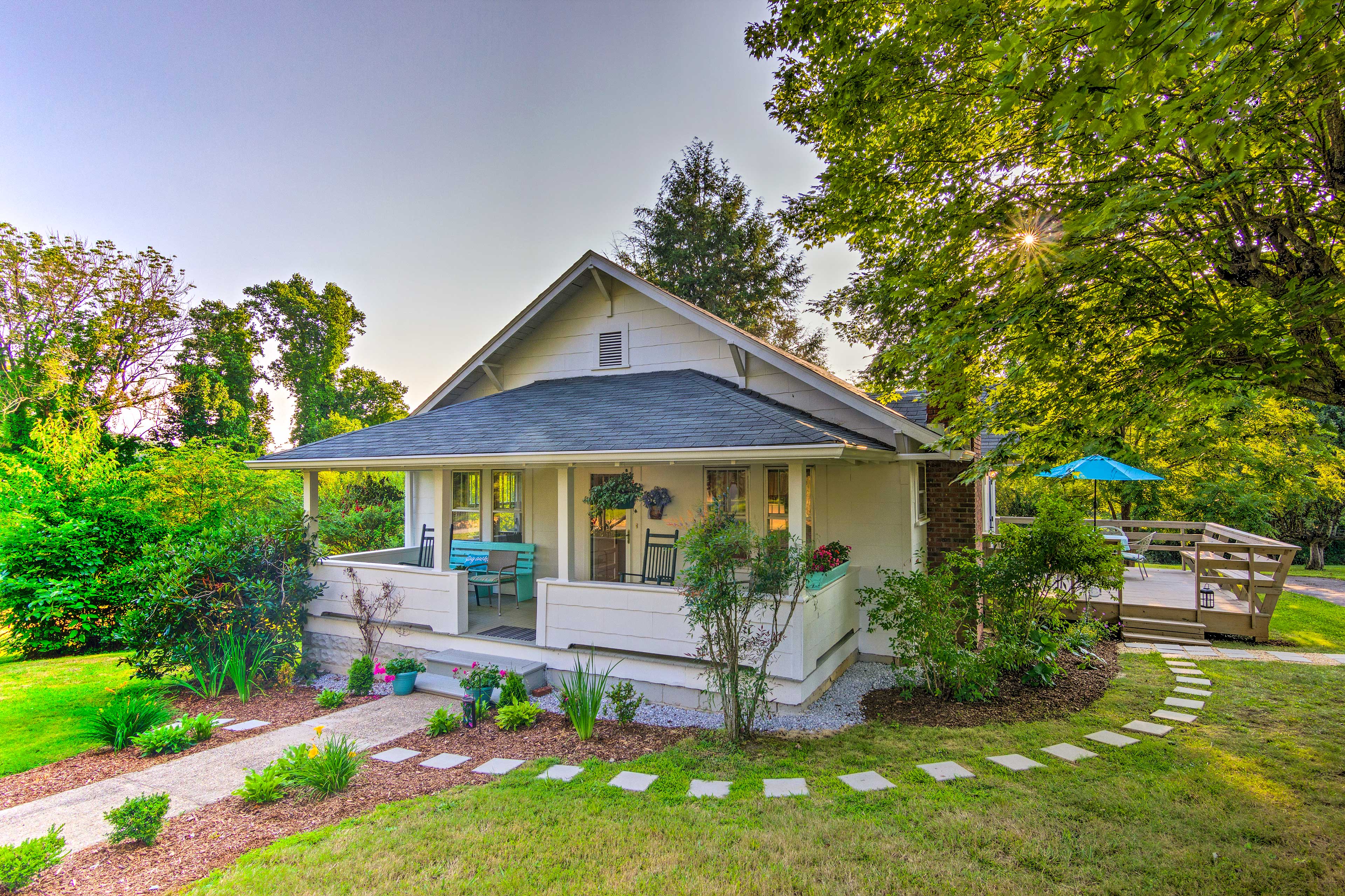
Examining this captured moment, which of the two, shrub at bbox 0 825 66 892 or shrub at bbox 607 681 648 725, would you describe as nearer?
shrub at bbox 0 825 66 892

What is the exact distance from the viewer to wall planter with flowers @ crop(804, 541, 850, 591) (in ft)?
22.4

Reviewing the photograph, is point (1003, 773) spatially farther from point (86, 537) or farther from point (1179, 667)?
point (86, 537)

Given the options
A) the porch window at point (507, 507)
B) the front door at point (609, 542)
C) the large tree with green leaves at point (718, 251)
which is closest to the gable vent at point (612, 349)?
the front door at point (609, 542)

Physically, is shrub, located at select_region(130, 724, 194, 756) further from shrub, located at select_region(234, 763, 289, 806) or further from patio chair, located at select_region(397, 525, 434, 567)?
patio chair, located at select_region(397, 525, 434, 567)

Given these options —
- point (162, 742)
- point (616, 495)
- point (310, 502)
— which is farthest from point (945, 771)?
point (310, 502)

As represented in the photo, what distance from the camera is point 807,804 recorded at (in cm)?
429

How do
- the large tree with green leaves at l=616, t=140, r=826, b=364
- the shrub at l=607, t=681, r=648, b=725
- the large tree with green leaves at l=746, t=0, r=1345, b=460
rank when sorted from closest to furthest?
the large tree with green leaves at l=746, t=0, r=1345, b=460 → the shrub at l=607, t=681, r=648, b=725 → the large tree with green leaves at l=616, t=140, r=826, b=364

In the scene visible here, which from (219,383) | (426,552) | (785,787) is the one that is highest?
(219,383)

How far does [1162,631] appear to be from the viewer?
1031cm

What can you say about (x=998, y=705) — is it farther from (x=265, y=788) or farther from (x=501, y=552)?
(x=501, y=552)

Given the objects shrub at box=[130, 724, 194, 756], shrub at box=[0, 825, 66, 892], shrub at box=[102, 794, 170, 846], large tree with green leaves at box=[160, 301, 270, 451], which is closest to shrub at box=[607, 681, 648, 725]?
shrub at box=[102, 794, 170, 846]

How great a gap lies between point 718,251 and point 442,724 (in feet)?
71.0

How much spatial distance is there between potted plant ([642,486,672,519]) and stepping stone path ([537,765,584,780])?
178 inches

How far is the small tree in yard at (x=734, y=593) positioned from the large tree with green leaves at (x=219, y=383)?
20.3 metres
